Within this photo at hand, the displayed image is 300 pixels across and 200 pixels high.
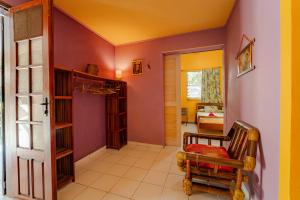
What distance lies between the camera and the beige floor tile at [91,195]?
1.71 metres

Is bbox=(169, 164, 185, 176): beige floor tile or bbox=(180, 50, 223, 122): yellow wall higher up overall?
bbox=(180, 50, 223, 122): yellow wall

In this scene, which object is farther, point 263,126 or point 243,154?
point 243,154

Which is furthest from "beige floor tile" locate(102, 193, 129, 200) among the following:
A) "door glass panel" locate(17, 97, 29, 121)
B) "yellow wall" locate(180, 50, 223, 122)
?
"yellow wall" locate(180, 50, 223, 122)

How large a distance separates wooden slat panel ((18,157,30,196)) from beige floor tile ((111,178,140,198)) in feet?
3.22

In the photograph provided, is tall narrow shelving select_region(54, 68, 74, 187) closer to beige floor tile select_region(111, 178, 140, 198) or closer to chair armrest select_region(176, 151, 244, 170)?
beige floor tile select_region(111, 178, 140, 198)

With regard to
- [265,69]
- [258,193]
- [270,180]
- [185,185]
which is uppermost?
[265,69]

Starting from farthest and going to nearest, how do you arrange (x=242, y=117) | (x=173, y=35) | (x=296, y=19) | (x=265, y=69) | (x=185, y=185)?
(x=173, y=35) < (x=242, y=117) < (x=185, y=185) < (x=265, y=69) < (x=296, y=19)

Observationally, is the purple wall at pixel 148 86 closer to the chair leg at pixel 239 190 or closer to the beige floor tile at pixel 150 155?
the beige floor tile at pixel 150 155

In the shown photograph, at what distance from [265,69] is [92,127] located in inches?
115

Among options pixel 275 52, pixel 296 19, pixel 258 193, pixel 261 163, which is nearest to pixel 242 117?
pixel 261 163

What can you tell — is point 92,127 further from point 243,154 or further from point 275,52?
point 275,52

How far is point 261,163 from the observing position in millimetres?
1252

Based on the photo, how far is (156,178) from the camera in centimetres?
212

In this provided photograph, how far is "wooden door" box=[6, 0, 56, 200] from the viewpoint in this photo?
1.46 m
